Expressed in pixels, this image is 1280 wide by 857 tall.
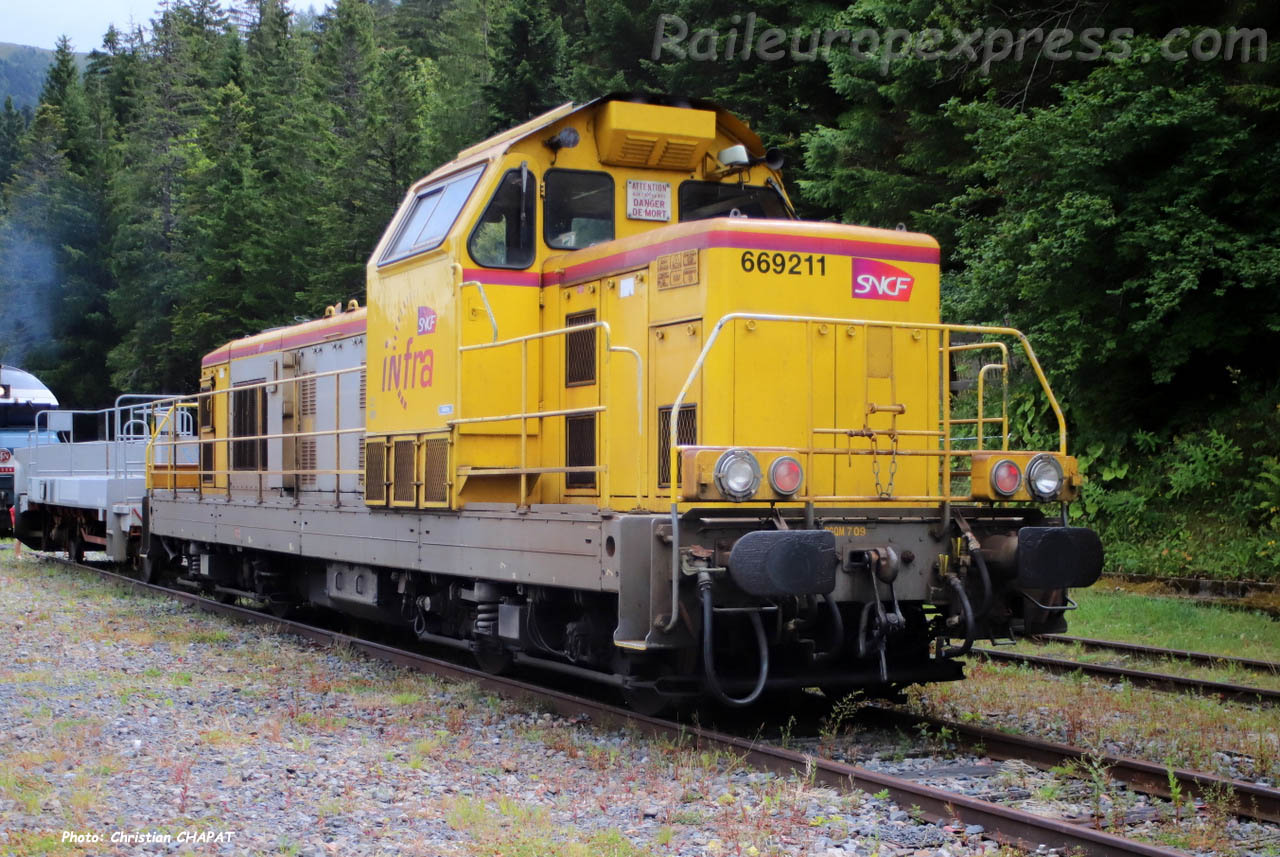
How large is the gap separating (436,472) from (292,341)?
14.8ft

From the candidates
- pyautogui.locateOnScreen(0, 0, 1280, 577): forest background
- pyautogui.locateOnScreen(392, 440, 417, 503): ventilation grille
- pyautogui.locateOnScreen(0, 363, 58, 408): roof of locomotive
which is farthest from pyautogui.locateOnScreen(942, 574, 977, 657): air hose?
pyautogui.locateOnScreen(0, 363, 58, 408): roof of locomotive

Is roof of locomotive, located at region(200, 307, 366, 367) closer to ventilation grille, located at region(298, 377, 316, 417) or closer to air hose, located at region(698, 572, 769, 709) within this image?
ventilation grille, located at region(298, 377, 316, 417)

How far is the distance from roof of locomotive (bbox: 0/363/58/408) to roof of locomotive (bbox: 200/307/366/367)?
1056cm

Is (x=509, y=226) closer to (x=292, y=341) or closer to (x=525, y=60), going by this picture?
(x=292, y=341)

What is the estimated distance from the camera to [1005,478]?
6867mm

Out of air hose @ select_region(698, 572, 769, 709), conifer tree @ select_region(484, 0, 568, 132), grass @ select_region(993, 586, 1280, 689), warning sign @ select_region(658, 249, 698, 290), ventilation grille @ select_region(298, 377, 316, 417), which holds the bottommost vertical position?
grass @ select_region(993, 586, 1280, 689)

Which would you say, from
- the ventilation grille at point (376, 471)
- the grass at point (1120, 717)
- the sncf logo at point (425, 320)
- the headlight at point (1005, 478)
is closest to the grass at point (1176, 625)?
the grass at point (1120, 717)

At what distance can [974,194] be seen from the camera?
578 inches

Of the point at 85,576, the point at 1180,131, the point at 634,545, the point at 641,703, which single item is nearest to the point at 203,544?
the point at 85,576

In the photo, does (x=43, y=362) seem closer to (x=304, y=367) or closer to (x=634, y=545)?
(x=304, y=367)

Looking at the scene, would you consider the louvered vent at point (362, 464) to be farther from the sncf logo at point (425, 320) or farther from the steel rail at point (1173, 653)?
the steel rail at point (1173, 653)

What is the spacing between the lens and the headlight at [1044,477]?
6895mm

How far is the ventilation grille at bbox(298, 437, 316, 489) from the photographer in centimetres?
1130

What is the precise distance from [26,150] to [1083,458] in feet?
186
